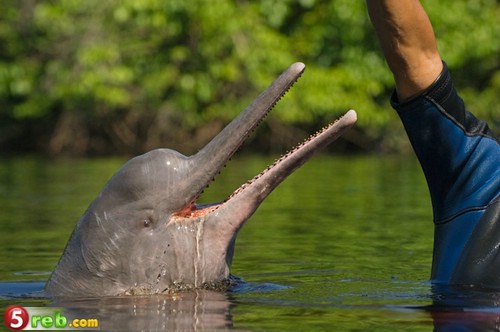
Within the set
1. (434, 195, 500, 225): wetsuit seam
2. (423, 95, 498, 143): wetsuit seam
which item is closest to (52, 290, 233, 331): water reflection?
(434, 195, 500, 225): wetsuit seam

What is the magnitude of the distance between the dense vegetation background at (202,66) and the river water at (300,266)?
10083 mm

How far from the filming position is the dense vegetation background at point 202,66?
27.8 metres

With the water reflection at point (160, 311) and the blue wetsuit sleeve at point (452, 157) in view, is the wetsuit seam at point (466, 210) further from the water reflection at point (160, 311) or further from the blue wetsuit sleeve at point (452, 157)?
the water reflection at point (160, 311)

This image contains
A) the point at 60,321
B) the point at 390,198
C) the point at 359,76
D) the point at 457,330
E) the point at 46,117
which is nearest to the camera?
the point at 457,330

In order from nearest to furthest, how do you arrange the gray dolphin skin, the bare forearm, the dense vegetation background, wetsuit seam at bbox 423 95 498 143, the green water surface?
the green water surface, the bare forearm, wetsuit seam at bbox 423 95 498 143, the gray dolphin skin, the dense vegetation background

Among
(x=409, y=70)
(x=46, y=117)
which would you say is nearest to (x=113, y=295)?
(x=409, y=70)

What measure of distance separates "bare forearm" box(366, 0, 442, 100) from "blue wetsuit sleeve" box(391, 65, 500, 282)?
7 centimetres

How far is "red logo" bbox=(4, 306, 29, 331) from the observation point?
5871 mm

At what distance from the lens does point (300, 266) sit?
27.8 feet

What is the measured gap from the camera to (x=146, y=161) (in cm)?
672

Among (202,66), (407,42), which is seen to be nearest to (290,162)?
(407,42)

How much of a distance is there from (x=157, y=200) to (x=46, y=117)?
26.5 meters

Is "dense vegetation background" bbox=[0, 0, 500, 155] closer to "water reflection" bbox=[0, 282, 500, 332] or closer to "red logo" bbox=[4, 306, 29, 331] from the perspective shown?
"water reflection" bbox=[0, 282, 500, 332]

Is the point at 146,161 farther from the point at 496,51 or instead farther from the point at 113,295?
the point at 496,51
